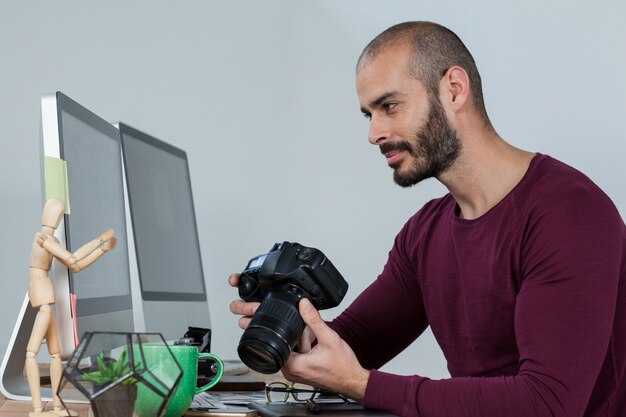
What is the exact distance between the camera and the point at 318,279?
0.90 meters

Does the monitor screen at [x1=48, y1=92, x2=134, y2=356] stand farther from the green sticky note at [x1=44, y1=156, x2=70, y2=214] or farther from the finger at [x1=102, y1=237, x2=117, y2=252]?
the finger at [x1=102, y1=237, x2=117, y2=252]

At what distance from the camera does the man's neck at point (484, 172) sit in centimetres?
112

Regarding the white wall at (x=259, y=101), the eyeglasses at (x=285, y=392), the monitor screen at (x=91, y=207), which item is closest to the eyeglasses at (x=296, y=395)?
the eyeglasses at (x=285, y=392)

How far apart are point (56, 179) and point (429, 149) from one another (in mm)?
501

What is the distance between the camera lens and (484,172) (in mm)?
1133

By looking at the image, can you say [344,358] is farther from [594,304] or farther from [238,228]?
[238,228]

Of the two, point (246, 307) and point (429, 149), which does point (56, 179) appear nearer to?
point (246, 307)

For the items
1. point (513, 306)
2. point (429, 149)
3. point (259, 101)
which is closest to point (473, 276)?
point (513, 306)

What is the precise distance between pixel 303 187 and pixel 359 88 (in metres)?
1.36

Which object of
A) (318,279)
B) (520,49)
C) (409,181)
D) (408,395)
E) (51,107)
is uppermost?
(520,49)

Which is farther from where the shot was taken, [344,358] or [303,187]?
[303,187]

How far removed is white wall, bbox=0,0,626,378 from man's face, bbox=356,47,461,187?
2.26 feet

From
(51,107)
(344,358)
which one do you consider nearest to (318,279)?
(344,358)

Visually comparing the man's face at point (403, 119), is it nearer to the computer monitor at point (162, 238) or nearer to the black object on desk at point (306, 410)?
the black object on desk at point (306, 410)
